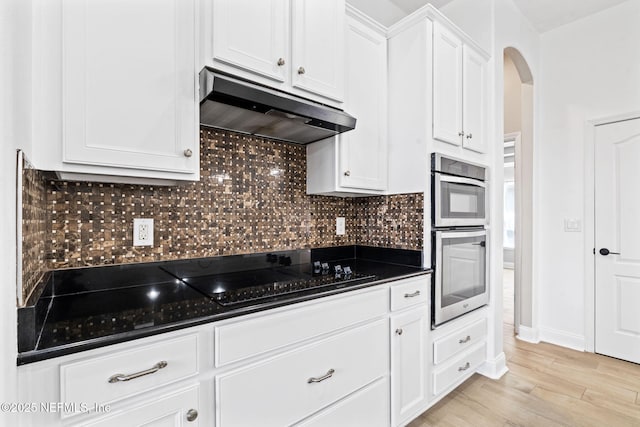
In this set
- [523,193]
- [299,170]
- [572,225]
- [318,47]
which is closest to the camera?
[318,47]

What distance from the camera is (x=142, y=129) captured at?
119cm

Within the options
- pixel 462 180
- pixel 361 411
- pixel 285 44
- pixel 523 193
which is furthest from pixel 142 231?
pixel 523 193

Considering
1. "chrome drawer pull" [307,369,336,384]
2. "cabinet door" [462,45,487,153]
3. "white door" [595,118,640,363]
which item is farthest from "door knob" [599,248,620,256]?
"chrome drawer pull" [307,369,336,384]

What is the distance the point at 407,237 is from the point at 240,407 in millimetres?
1387

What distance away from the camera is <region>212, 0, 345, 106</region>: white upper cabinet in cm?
135

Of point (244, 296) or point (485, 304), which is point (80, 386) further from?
point (485, 304)

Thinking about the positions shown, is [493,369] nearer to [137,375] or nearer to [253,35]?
[137,375]

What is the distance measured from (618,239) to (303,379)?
3052 millimetres

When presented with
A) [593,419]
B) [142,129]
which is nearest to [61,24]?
[142,129]

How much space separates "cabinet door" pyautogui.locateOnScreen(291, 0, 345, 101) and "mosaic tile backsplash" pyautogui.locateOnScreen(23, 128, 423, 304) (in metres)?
0.49

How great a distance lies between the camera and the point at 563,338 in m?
3.05

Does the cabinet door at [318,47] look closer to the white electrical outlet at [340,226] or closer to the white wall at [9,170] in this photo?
the white electrical outlet at [340,226]

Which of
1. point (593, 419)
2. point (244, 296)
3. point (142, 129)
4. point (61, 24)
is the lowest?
point (593, 419)

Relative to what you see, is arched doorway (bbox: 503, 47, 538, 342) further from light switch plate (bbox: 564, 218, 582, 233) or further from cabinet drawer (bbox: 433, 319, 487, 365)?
cabinet drawer (bbox: 433, 319, 487, 365)
